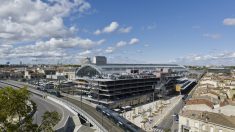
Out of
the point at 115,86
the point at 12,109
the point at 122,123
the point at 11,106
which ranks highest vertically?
the point at 11,106

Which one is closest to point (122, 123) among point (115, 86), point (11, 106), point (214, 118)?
point (214, 118)

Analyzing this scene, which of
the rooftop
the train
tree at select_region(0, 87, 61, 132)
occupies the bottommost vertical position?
the train

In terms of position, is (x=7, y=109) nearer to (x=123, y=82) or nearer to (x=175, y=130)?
(x=175, y=130)

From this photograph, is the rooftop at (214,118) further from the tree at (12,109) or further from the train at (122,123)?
the tree at (12,109)

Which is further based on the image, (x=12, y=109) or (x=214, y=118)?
(x=214, y=118)

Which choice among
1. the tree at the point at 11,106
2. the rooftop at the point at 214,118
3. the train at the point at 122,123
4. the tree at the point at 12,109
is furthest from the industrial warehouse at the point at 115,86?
the tree at the point at 11,106

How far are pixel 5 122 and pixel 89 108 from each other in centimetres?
6980

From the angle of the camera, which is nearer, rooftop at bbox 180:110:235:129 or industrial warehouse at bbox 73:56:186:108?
rooftop at bbox 180:110:235:129

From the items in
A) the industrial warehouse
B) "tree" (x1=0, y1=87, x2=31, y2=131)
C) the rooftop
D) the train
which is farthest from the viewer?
the industrial warehouse

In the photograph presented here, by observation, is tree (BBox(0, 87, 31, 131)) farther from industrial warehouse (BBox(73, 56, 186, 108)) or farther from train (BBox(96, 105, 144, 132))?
industrial warehouse (BBox(73, 56, 186, 108))

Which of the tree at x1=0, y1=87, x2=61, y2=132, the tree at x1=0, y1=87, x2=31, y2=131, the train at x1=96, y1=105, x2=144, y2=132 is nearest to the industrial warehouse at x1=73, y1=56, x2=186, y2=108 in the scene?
the train at x1=96, y1=105, x2=144, y2=132

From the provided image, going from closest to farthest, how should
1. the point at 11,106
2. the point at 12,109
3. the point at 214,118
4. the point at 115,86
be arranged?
the point at 11,106, the point at 12,109, the point at 214,118, the point at 115,86

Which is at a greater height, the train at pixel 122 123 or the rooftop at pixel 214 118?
the rooftop at pixel 214 118

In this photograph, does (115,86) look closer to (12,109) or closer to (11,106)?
(12,109)
